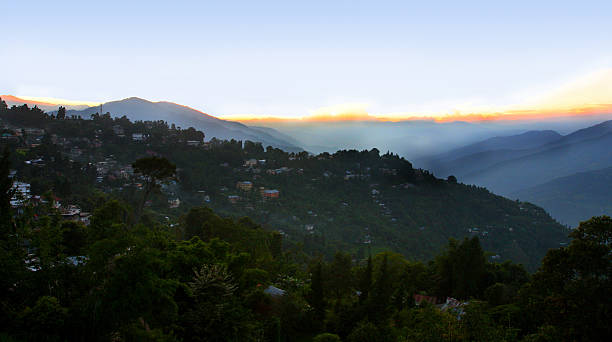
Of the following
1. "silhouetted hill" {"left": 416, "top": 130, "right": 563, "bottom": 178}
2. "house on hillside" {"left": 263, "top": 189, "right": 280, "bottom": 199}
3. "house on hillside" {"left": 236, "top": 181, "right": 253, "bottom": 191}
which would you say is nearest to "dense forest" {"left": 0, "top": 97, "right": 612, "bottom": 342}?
"house on hillside" {"left": 263, "top": 189, "right": 280, "bottom": 199}

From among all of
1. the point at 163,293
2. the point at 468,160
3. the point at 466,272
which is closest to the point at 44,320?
the point at 163,293

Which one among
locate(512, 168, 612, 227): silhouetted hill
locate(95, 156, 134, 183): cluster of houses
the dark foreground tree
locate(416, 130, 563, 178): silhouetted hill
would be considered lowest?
locate(512, 168, 612, 227): silhouetted hill

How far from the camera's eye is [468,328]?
671cm

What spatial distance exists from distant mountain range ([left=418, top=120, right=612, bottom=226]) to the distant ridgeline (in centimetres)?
5839

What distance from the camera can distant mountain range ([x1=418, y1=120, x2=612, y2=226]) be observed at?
109812 millimetres

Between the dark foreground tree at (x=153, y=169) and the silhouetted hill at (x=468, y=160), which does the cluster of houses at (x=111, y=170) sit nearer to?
the dark foreground tree at (x=153, y=169)

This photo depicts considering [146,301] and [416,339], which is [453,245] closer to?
[416,339]

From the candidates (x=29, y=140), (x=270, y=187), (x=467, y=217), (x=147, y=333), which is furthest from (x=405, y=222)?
(x=147, y=333)

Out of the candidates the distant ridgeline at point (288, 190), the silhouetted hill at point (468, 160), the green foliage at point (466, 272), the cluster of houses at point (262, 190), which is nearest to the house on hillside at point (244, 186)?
the cluster of houses at point (262, 190)

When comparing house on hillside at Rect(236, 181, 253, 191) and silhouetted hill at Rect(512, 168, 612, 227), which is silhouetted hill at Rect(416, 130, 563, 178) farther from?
house on hillside at Rect(236, 181, 253, 191)

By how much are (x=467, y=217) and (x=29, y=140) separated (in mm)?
55899

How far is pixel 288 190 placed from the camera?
5478 centimetres

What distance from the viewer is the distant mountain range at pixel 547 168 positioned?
360ft

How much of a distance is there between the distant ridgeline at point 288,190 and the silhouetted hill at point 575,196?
45.9 meters
